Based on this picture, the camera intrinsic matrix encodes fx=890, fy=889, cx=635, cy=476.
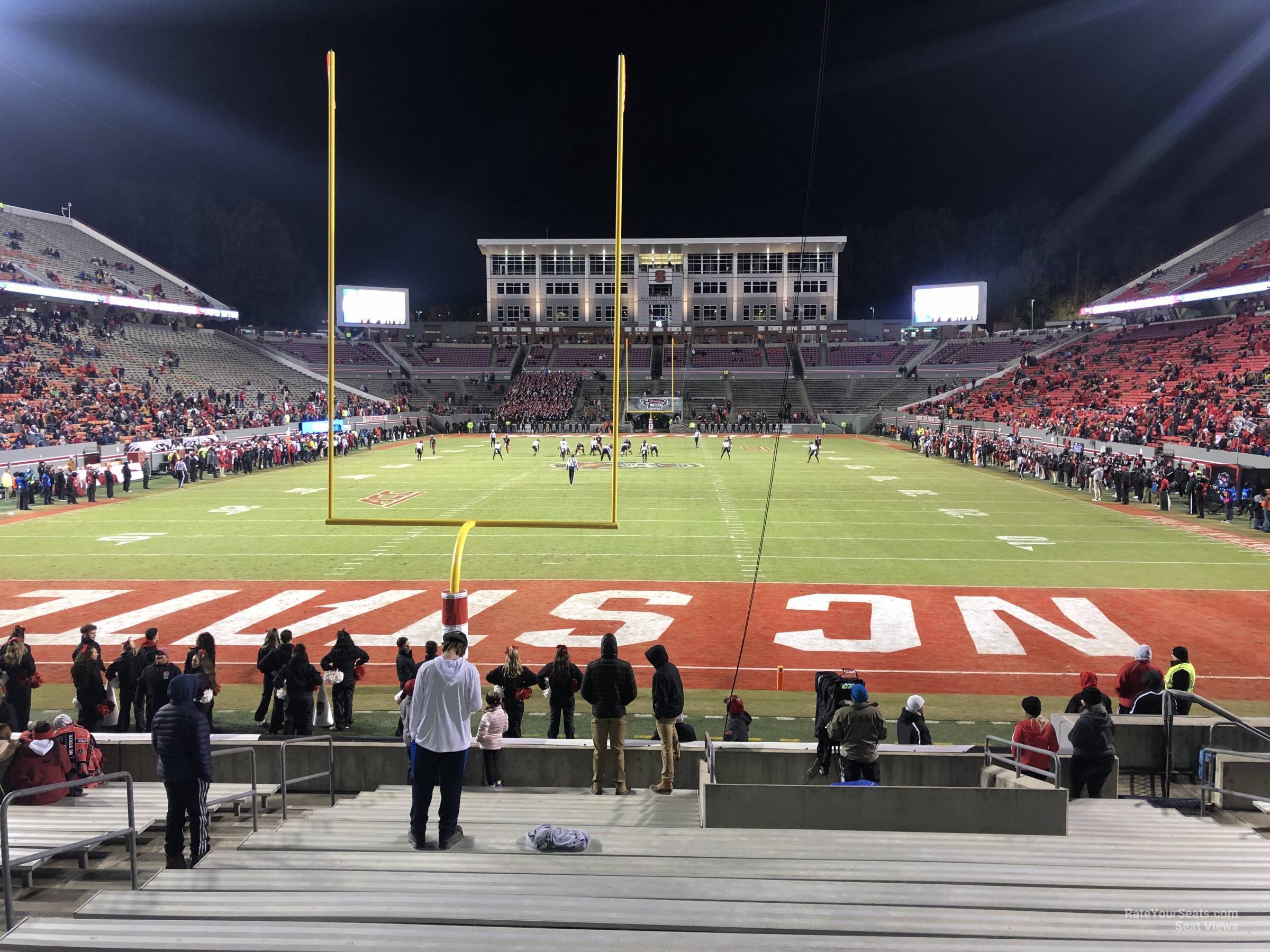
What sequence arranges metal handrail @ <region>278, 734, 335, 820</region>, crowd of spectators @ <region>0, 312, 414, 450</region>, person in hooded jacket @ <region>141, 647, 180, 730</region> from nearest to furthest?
1. metal handrail @ <region>278, 734, 335, 820</region>
2. person in hooded jacket @ <region>141, 647, 180, 730</region>
3. crowd of spectators @ <region>0, 312, 414, 450</region>

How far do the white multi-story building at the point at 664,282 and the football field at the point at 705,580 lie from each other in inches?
2368

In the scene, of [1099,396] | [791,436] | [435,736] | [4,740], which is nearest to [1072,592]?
[435,736]

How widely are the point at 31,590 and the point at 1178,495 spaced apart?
30.3 metres

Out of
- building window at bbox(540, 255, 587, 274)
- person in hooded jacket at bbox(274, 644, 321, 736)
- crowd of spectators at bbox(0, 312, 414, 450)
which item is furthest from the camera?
building window at bbox(540, 255, 587, 274)

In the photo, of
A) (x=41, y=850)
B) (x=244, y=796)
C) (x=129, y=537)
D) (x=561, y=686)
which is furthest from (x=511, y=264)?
(x=41, y=850)

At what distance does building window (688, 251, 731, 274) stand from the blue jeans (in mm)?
86127

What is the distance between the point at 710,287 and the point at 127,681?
8289 cm

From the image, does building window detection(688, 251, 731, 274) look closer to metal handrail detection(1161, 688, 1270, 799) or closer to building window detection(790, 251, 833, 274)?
building window detection(790, 251, 833, 274)

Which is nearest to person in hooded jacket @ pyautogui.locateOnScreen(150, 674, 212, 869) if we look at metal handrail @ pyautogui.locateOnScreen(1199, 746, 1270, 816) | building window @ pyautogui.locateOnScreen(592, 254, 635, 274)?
metal handrail @ pyautogui.locateOnScreen(1199, 746, 1270, 816)

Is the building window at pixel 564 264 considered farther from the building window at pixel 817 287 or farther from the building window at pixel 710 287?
the building window at pixel 817 287

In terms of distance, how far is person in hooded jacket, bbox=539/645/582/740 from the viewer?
29.2 feet

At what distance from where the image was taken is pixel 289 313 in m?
99.4

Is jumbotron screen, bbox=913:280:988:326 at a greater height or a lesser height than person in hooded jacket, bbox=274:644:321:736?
greater

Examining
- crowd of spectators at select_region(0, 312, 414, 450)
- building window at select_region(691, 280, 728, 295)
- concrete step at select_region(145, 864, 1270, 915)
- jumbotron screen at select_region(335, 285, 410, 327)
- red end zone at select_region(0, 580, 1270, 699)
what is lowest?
red end zone at select_region(0, 580, 1270, 699)
